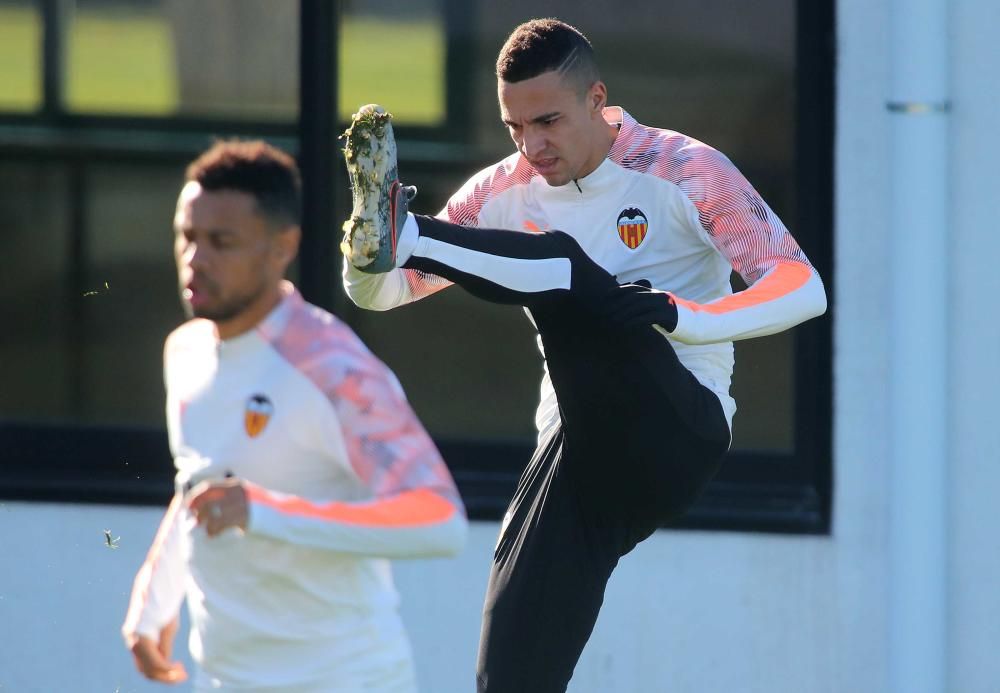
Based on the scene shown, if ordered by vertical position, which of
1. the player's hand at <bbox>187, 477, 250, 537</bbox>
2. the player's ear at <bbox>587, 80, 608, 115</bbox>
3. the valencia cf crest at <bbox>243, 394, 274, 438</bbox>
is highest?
the player's ear at <bbox>587, 80, 608, 115</bbox>

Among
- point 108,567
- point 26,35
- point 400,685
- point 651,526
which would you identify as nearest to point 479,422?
point 108,567

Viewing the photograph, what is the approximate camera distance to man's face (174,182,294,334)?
268cm

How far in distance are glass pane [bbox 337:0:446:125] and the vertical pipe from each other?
4.69 feet

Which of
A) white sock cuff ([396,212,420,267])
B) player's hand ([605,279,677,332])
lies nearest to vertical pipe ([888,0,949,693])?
player's hand ([605,279,677,332])

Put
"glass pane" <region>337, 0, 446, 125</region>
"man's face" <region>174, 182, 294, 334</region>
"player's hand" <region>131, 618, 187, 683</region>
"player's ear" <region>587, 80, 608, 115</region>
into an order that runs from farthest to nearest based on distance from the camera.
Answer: "glass pane" <region>337, 0, 446, 125</region>, "player's ear" <region>587, 80, 608, 115</region>, "player's hand" <region>131, 618, 187, 683</region>, "man's face" <region>174, 182, 294, 334</region>

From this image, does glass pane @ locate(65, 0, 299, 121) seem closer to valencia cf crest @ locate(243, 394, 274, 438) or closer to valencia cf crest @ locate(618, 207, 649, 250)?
valencia cf crest @ locate(618, 207, 649, 250)

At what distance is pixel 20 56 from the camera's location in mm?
5605

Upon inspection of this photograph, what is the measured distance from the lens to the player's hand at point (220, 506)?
96.5 inches

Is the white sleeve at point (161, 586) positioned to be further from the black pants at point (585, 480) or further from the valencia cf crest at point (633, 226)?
the valencia cf crest at point (633, 226)

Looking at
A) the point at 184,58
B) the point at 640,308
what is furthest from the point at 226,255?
the point at 184,58

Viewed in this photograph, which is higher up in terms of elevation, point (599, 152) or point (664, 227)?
point (599, 152)

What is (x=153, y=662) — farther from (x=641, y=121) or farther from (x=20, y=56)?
(x=20, y=56)

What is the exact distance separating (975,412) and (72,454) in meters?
2.87

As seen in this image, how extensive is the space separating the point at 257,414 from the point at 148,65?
312cm
